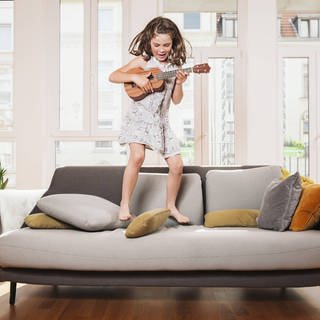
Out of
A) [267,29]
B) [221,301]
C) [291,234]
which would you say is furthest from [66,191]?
[267,29]

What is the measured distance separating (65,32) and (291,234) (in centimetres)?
398

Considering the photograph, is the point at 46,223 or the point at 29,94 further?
the point at 29,94

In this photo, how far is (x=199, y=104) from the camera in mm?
5555

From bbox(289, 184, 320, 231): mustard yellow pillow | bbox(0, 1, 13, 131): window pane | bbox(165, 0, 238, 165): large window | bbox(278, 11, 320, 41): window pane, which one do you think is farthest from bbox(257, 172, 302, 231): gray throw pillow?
bbox(0, 1, 13, 131): window pane

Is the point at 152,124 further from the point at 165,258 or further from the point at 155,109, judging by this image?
the point at 165,258

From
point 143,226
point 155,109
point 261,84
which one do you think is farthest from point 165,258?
point 261,84

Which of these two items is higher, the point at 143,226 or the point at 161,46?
the point at 161,46

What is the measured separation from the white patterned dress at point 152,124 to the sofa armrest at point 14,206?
31.5 inches

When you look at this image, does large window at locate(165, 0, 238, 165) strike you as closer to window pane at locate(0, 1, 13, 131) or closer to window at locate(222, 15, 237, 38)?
window at locate(222, 15, 237, 38)

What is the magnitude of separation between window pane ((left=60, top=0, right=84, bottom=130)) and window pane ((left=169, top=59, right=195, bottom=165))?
3.42ft

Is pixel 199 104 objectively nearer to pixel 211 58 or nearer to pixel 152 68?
pixel 211 58

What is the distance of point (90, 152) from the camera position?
559 centimetres

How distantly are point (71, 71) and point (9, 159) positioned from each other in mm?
1186

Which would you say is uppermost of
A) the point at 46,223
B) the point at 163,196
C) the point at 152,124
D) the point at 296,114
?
the point at 296,114
